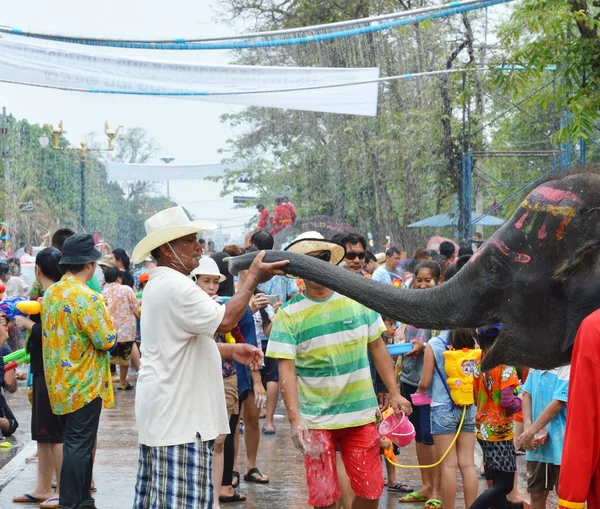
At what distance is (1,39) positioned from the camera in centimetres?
958

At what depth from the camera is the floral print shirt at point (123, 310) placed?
43.7 feet

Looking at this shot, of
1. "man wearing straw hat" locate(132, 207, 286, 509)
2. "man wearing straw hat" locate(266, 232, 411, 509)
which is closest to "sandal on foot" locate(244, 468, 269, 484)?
"man wearing straw hat" locate(266, 232, 411, 509)

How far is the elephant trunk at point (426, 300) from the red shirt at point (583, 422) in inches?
18.4

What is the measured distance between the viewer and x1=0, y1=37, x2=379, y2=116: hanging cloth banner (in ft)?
32.1

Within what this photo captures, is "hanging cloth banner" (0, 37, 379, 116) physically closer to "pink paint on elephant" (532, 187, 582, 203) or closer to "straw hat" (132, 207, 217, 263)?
"straw hat" (132, 207, 217, 263)

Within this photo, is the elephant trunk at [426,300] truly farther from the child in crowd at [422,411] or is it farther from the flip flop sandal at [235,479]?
the flip flop sandal at [235,479]

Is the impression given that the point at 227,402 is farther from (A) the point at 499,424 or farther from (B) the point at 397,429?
(A) the point at 499,424

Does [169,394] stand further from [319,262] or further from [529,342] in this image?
[529,342]

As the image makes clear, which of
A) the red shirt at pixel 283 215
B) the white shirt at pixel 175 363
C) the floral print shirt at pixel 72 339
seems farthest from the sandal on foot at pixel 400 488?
the red shirt at pixel 283 215

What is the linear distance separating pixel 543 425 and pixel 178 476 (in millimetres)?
2152

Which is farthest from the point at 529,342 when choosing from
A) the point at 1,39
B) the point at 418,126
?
the point at 418,126

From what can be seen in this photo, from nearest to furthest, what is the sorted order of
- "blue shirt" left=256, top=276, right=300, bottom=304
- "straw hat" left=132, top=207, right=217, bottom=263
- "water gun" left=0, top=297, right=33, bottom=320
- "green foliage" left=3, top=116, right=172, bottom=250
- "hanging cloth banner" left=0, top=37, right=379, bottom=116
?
"straw hat" left=132, top=207, right=217, bottom=263, "water gun" left=0, top=297, right=33, bottom=320, "hanging cloth banner" left=0, top=37, right=379, bottom=116, "blue shirt" left=256, top=276, right=300, bottom=304, "green foliage" left=3, top=116, right=172, bottom=250

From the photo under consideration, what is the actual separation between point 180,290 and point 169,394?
546 millimetres

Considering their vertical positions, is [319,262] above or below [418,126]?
below
